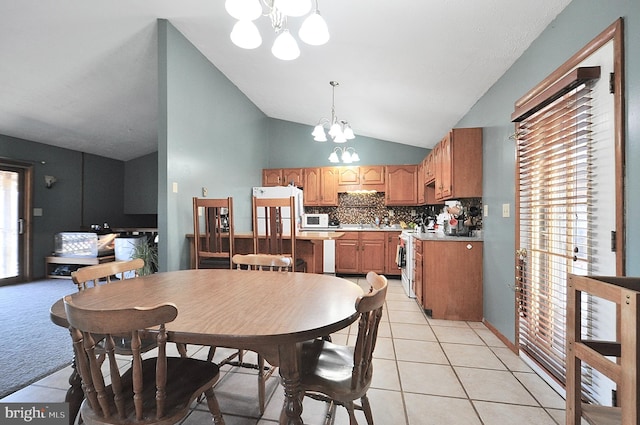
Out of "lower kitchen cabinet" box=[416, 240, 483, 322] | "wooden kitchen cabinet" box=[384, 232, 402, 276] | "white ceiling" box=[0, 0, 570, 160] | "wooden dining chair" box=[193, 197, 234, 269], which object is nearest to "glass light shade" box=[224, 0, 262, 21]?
"white ceiling" box=[0, 0, 570, 160]

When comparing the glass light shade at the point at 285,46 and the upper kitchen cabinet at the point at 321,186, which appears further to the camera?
the upper kitchen cabinet at the point at 321,186

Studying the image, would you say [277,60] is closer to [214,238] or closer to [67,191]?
[214,238]

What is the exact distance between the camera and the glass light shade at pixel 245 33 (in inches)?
65.1

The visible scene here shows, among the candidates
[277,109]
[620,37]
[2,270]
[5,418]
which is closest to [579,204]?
[620,37]

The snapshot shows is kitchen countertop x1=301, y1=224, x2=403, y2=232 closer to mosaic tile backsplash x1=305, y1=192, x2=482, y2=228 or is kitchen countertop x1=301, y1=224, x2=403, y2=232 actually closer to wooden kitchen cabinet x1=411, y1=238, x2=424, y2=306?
mosaic tile backsplash x1=305, y1=192, x2=482, y2=228

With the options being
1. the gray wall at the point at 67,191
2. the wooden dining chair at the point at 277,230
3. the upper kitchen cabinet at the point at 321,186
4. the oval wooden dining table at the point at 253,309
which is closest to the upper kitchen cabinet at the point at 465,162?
the wooden dining chair at the point at 277,230

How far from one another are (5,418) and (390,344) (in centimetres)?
249

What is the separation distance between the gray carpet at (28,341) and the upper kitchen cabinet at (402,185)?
486 centimetres

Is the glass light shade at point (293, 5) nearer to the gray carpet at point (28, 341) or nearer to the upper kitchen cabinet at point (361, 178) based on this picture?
the gray carpet at point (28, 341)

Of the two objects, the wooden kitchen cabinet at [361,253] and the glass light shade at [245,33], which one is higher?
the glass light shade at [245,33]

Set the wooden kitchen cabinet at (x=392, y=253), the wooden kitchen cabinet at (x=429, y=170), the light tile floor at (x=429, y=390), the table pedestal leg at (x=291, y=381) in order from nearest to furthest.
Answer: the table pedestal leg at (x=291, y=381), the light tile floor at (x=429, y=390), the wooden kitchen cabinet at (x=429, y=170), the wooden kitchen cabinet at (x=392, y=253)

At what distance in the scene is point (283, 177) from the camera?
19.2 ft

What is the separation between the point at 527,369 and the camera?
215 centimetres

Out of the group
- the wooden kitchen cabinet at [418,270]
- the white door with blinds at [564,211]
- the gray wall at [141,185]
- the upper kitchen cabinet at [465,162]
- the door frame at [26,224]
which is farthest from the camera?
the gray wall at [141,185]
